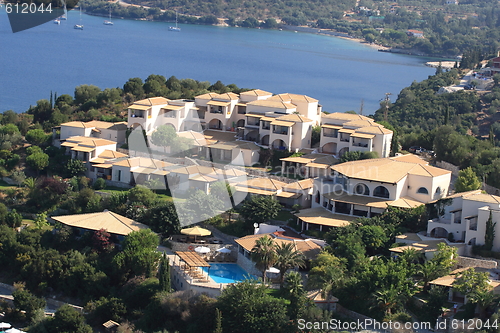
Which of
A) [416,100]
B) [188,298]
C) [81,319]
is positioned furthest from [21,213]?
[416,100]

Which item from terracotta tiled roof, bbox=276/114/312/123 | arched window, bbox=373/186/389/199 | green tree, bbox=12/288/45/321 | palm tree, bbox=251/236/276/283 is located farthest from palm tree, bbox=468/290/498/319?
terracotta tiled roof, bbox=276/114/312/123

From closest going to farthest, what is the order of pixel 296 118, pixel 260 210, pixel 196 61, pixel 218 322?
pixel 218 322 < pixel 260 210 < pixel 296 118 < pixel 196 61

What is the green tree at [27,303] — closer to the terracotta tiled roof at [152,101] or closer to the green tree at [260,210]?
the green tree at [260,210]

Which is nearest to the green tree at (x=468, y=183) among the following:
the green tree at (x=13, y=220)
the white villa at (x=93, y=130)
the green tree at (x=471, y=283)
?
the green tree at (x=471, y=283)

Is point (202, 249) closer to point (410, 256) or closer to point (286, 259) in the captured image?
point (286, 259)

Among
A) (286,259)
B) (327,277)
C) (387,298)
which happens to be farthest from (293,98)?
(387,298)

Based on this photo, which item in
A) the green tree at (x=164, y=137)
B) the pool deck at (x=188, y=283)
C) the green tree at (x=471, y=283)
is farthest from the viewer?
the green tree at (x=164, y=137)
